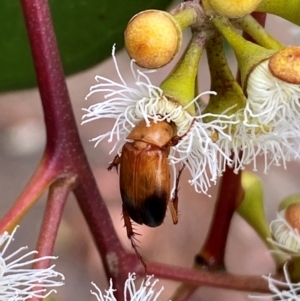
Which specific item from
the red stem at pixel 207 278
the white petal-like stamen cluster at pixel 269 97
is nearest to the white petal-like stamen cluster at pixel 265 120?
the white petal-like stamen cluster at pixel 269 97

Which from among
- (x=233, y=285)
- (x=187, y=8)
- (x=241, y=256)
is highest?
(x=187, y=8)

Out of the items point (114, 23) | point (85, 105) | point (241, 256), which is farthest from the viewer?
point (85, 105)

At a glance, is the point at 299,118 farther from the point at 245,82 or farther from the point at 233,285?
the point at 233,285

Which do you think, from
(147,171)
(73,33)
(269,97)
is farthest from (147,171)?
(73,33)

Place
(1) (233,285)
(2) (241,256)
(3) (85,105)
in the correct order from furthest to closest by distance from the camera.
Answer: (3) (85,105) → (2) (241,256) → (1) (233,285)

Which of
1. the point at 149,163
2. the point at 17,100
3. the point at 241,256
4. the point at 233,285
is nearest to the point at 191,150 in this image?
the point at 149,163

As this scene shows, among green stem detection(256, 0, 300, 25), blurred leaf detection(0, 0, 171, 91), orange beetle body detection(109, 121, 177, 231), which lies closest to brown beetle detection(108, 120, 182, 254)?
orange beetle body detection(109, 121, 177, 231)

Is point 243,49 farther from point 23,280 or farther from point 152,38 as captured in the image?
point 23,280
